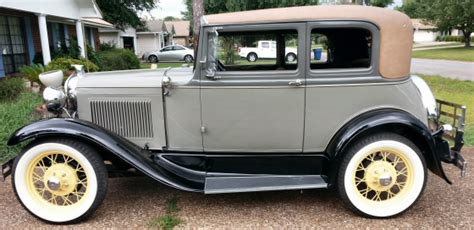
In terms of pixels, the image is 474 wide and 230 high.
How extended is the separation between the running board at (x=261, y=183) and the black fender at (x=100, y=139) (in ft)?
0.51

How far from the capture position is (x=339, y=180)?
329cm

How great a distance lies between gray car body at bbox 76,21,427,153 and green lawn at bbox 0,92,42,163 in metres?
2.08

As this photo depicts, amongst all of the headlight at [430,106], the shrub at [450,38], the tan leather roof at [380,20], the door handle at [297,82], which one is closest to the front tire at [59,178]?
the tan leather roof at [380,20]

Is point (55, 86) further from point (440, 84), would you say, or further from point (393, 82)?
point (440, 84)

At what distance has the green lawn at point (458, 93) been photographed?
23.0 ft

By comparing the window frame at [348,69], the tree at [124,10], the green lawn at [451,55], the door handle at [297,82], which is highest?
the tree at [124,10]

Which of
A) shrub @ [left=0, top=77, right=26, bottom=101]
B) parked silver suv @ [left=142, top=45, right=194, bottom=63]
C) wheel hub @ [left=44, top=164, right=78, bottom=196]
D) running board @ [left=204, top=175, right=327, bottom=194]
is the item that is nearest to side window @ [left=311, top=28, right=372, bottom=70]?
running board @ [left=204, top=175, right=327, bottom=194]

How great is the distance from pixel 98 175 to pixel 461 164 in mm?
3145

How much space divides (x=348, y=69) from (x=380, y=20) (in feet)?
1.56

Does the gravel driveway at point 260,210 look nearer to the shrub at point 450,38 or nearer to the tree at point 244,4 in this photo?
the tree at point 244,4

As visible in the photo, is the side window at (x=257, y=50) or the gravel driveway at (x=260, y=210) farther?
the side window at (x=257, y=50)

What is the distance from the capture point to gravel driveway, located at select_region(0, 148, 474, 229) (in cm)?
323

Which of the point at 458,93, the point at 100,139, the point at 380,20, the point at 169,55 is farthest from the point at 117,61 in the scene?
the point at 380,20

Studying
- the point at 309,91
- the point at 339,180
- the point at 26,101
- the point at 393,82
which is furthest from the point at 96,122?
the point at 26,101
